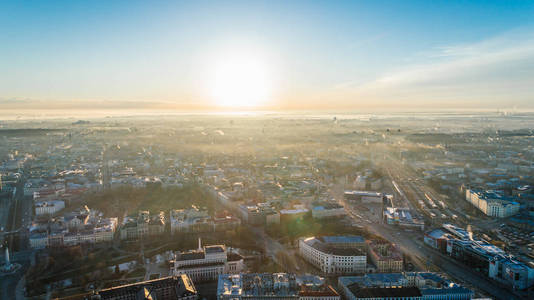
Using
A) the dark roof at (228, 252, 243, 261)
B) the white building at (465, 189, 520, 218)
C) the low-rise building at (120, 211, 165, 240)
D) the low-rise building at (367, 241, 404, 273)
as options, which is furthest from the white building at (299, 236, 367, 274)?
Answer: the white building at (465, 189, 520, 218)

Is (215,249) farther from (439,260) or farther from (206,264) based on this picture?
(439,260)

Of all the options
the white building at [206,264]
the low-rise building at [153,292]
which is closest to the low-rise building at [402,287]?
the white building at [206,264]

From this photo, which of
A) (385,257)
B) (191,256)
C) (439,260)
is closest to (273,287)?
(191,256)

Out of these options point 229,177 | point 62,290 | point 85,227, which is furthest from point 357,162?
point 62,290

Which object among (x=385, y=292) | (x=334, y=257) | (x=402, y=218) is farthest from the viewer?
(x=402, y=218)

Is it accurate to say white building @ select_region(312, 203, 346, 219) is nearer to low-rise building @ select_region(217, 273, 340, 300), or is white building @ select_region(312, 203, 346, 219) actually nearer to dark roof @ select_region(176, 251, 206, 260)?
low-rise building @ select_region(217, 273, 340, 300)

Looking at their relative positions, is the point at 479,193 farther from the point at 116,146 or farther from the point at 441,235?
the point at 116,146

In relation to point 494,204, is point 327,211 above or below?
below
